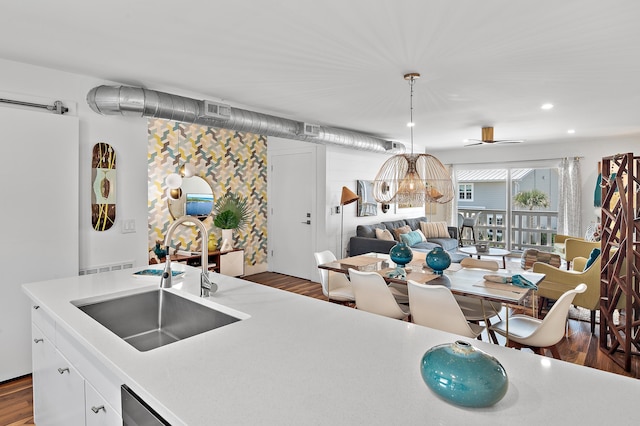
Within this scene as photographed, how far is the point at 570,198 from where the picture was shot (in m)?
7.27

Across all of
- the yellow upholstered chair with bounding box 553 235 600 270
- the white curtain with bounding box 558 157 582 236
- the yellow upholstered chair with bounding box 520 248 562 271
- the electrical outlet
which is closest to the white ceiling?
the electrical outlet

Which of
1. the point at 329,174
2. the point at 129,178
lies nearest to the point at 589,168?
the point at 329,174

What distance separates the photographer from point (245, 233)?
6.39 meters

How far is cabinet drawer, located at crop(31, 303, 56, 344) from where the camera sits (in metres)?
1.79

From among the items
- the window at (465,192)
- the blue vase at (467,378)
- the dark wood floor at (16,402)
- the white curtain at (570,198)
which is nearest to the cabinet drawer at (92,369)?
the blue vase at (467,378)

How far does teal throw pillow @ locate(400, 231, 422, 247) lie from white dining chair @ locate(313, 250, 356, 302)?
2644mm

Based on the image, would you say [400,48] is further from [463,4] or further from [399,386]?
[399,386]

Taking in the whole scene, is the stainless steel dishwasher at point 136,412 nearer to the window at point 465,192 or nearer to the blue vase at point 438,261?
the blue vase at point 438,261

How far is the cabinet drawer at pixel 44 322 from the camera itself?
179cm

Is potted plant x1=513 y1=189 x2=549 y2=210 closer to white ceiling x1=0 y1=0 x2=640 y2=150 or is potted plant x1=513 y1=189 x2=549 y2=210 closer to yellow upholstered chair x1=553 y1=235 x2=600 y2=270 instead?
yellow upholstered chair x1=553 y1=235 x2=600 y2=270

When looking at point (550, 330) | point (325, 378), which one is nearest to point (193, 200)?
point (550, 330)

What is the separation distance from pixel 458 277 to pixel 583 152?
5847mm

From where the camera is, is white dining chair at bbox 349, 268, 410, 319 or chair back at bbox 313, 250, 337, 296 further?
chair back at bbox 313, 250, 337, 296

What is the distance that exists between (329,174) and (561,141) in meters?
4.84
